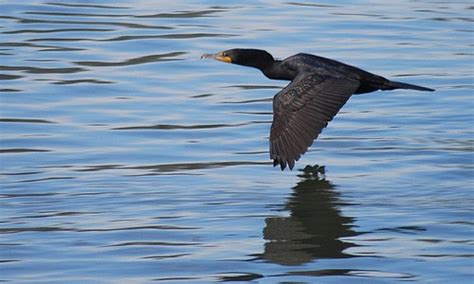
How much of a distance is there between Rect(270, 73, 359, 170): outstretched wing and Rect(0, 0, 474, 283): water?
40 centimetres

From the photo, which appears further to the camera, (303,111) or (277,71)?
(277,71)

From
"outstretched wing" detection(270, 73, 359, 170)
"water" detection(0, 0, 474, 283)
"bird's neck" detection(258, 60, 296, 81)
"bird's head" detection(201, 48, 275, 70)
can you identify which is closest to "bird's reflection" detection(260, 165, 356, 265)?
"water" detection(0, 0, 474, 283)

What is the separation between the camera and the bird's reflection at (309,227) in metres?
9.30

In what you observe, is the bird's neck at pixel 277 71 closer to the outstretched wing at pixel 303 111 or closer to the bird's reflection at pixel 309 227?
the outstretched wing at pixel 303 111

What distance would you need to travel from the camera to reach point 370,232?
973 cm

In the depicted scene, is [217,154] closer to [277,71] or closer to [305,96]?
[277,71]

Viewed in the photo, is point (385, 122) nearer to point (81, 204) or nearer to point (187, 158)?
point (187, 158)

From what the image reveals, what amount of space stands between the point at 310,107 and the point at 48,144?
252 cm

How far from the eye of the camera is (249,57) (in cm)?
1262

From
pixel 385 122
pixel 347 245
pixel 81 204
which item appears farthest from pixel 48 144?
pixel 347 245

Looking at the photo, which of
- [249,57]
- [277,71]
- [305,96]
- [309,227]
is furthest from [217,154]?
[309,227]

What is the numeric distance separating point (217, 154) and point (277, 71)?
32.4 inches

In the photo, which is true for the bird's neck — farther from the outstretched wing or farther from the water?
the outstretched wing

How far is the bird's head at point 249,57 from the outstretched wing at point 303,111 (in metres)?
1.07
